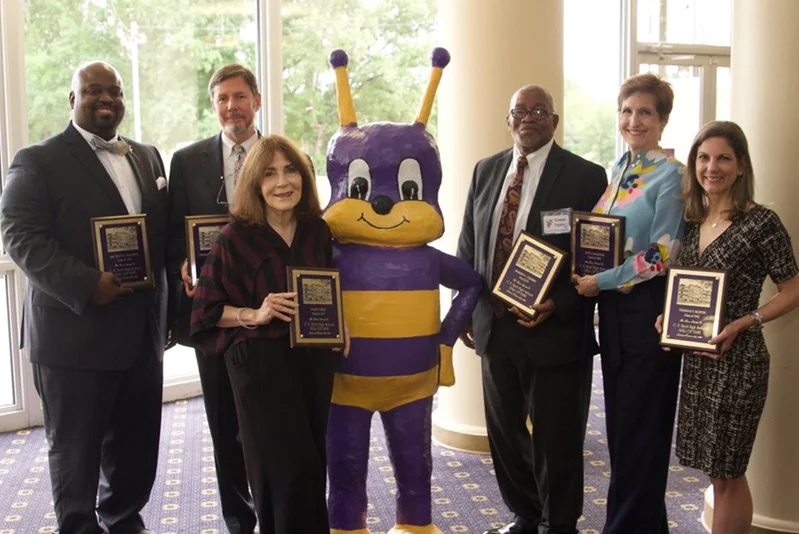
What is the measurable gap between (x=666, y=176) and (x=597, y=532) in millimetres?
1532

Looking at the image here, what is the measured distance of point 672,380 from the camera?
10.2ft

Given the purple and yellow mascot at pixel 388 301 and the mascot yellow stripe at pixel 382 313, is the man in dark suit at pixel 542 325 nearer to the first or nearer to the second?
the purple and yellow mascot at pixel 388 301

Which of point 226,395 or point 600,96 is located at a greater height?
point 600,96

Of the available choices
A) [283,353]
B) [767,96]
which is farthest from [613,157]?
[283,353]

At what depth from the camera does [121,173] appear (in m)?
3.46

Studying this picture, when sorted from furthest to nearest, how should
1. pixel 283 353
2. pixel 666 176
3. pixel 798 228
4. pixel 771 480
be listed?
pixel 771 480 → pixel 798 228 → pixel 666 176 → pixel 283 353

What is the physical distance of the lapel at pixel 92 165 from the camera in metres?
3.34

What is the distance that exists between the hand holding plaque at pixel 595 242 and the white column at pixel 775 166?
708mm

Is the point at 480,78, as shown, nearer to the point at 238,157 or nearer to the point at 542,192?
the point at 542,192

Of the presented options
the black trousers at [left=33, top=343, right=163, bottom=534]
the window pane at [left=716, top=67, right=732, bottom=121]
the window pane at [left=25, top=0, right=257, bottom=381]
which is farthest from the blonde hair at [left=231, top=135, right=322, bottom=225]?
the window pane at [left=716, top=67, right=732, bottom=121]

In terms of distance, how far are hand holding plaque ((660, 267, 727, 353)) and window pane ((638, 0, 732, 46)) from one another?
538 centimetres

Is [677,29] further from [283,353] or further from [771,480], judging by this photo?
[283,353]

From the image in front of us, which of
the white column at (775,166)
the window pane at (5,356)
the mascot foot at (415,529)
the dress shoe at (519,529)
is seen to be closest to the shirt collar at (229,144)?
the mascot foot at (415,529)

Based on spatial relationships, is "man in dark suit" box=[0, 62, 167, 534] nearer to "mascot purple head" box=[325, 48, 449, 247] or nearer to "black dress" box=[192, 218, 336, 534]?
"black dress" box=[192, 218, 336, 534]
